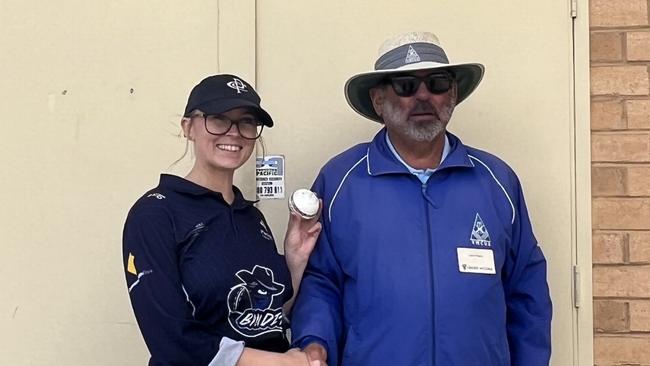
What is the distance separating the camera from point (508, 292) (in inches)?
92.5

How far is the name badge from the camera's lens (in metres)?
2.13

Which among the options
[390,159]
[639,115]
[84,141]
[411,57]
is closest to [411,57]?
[411,57]

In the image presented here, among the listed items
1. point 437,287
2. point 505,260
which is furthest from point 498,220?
point 437,287

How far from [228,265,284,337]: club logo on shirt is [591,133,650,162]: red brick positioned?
4.43 feet

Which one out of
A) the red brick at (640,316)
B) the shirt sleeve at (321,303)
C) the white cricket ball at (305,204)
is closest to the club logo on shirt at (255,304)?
the shirt sleeve at (321,303)

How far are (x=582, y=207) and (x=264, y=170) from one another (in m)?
1.21

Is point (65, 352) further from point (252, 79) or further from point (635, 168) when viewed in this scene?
point (635, 168)

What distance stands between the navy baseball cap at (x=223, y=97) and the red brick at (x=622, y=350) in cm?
153

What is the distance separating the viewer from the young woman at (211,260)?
1805mm

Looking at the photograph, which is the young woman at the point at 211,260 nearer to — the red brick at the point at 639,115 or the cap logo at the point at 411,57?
the cap logo at the point at 411,57

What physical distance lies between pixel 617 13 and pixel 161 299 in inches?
77.8

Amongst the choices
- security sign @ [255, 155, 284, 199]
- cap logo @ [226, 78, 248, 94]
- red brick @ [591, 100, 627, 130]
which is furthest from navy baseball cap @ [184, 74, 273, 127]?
red brick @ [591, 100, 627, 130]

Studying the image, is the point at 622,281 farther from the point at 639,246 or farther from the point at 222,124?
the point at 222,124

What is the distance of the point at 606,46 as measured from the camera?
2.64 meters
